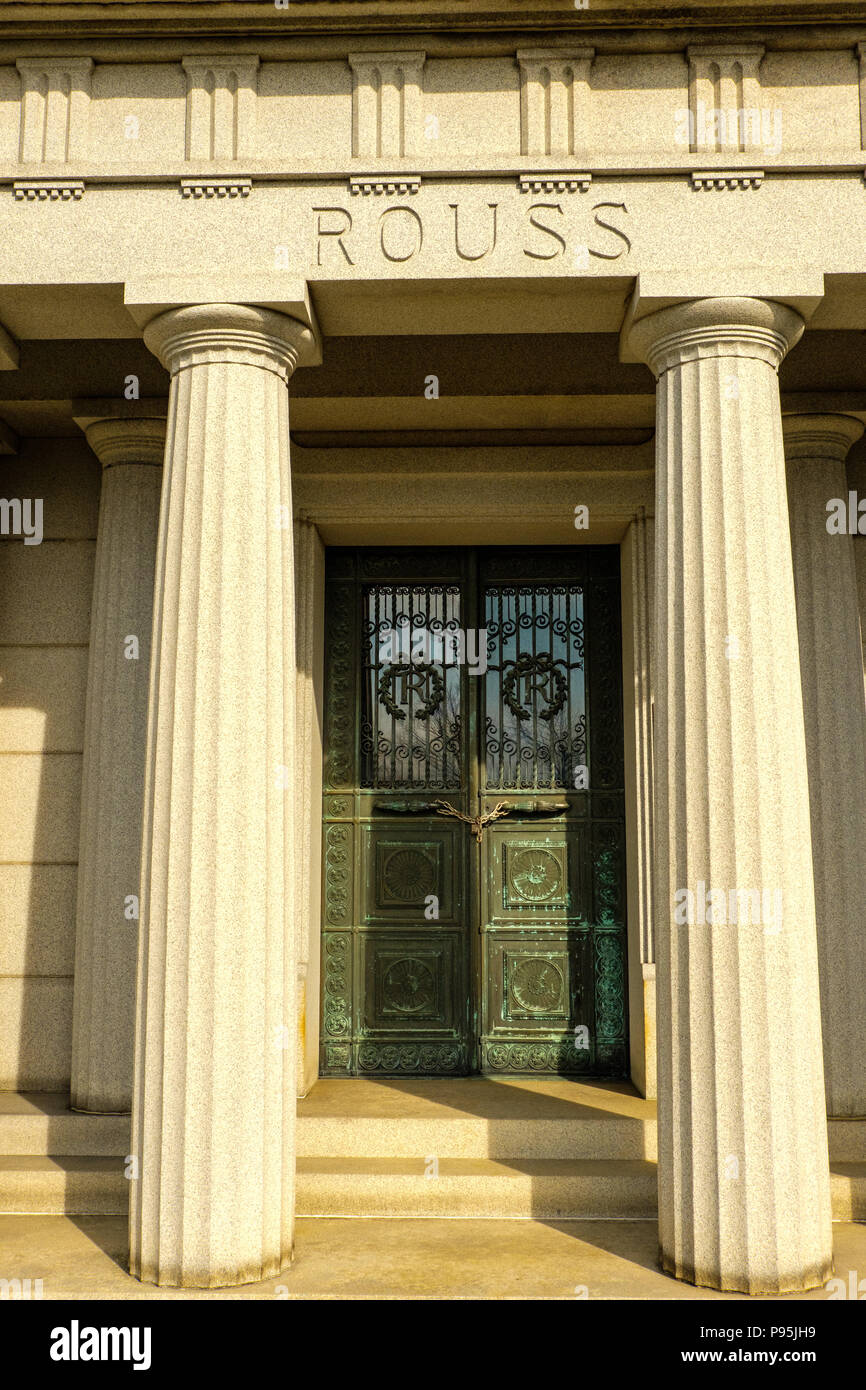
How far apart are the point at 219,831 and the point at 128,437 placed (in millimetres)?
4496

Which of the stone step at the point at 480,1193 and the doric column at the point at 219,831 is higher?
the doric column at the point at 219,831

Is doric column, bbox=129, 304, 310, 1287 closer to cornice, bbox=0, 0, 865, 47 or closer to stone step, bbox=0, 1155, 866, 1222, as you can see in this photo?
stone step, bbox=0, 1155, 866, 1222

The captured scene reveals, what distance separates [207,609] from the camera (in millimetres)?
7266

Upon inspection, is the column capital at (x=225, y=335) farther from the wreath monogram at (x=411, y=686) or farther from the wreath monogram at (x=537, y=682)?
the wreath monogram at (x=537, y=682)

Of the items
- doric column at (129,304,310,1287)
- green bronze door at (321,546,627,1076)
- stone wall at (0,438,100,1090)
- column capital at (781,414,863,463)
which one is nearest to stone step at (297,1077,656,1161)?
green bronze door at (321,546,627,1076)

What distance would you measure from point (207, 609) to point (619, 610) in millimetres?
5101

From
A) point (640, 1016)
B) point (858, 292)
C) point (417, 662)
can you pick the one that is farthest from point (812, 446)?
point (640, 1016)

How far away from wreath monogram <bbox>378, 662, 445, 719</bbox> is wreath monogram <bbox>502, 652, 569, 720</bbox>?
0.64m

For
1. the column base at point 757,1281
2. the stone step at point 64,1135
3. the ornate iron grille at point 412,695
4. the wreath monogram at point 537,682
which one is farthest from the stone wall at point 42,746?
the column base at point 757,1281

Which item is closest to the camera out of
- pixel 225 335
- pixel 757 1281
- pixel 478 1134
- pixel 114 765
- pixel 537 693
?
pixel 757 1281

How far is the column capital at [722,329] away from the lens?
24.1ft

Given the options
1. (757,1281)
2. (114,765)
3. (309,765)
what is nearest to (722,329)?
(309,765)

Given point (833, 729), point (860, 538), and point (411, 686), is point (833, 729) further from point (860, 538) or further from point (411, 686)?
point (411, 686)

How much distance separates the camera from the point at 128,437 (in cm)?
1010
